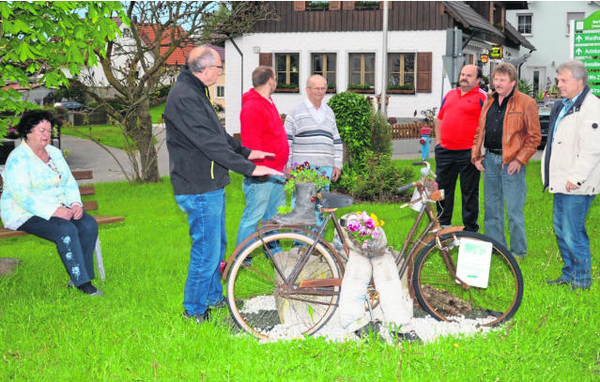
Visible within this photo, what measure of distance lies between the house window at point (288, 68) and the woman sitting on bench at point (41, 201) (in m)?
25.6

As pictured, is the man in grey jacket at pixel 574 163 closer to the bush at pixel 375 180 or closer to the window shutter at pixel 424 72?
the bush at pixel 375 180

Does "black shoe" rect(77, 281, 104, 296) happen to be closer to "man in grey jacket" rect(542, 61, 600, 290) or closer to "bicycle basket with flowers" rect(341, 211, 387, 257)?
"bicycle basket with flowers" rect(341, 211, 387, 257)

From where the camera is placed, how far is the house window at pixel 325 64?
31500 millimetres

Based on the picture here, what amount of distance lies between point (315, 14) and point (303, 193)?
27.0 meters

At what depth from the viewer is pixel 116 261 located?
7809 millimetres

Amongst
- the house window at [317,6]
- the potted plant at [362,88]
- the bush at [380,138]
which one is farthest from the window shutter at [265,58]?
the bush at [380,138]

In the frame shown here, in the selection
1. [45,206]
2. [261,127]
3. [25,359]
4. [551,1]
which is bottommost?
[25,359]

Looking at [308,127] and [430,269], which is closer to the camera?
[430,269]

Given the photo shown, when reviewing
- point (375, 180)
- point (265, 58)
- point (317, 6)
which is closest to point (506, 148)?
point (375, 180)

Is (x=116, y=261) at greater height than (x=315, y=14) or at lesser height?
lesser

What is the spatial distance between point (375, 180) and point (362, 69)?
19.2m

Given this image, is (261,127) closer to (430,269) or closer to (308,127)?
(308,127)

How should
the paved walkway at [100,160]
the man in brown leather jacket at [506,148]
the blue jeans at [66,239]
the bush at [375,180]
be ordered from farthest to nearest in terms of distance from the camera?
the paved walkway at [100,160] → the bush at [375,180] → the man in brown leather jacket at [506,148] → the blue jeans at [66,239]

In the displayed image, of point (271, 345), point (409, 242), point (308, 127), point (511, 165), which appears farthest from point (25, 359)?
point (511, 165)
